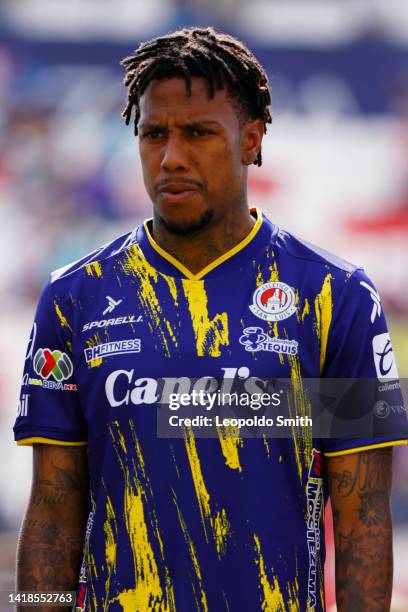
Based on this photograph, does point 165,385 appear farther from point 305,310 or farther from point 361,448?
point 361,448

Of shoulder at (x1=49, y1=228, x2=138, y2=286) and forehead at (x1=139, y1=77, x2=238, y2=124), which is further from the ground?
forehead at (x1=139, y1=77, x2=238, y2=124)

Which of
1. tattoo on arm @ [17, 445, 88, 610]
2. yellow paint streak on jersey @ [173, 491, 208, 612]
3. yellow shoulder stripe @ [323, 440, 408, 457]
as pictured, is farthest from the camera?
tattoo on arm @ [17, 445, 88, 610]

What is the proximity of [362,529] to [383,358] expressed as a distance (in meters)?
0.43

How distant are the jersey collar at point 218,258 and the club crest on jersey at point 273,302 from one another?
0.36ft

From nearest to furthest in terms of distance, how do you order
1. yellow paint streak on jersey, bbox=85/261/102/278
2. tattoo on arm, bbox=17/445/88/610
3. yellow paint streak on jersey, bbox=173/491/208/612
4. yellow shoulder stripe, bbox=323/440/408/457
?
1. yellow paint streak on jersey, bbox=173/491/208/612
2. yellow shoulder stripe, bbox=323/440/408/457
3. tattoo on arm, bbox=17/445/88/610
4. yellow paint streak on jersey, bbox=85/261/102/278

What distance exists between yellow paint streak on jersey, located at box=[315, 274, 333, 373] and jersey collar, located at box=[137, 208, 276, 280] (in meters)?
0.22

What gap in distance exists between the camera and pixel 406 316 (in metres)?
10.0

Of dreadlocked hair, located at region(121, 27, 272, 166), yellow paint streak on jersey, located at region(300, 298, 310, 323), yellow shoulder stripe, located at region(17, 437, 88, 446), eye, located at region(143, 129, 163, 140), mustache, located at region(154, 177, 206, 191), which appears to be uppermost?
dreadlocked hair, located at region(121, 27, 272, 166)

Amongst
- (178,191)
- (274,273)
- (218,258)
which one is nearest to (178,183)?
(178,191)

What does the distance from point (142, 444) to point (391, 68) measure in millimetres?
8038

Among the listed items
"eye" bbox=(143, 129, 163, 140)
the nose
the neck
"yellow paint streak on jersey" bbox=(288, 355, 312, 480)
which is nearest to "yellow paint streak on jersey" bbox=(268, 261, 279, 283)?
the neck

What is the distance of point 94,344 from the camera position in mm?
3189

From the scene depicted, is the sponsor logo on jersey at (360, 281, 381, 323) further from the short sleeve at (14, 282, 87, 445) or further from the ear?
the short sleeve at (14, 282, 87, 445)

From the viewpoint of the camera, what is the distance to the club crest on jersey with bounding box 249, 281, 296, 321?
3.15m
